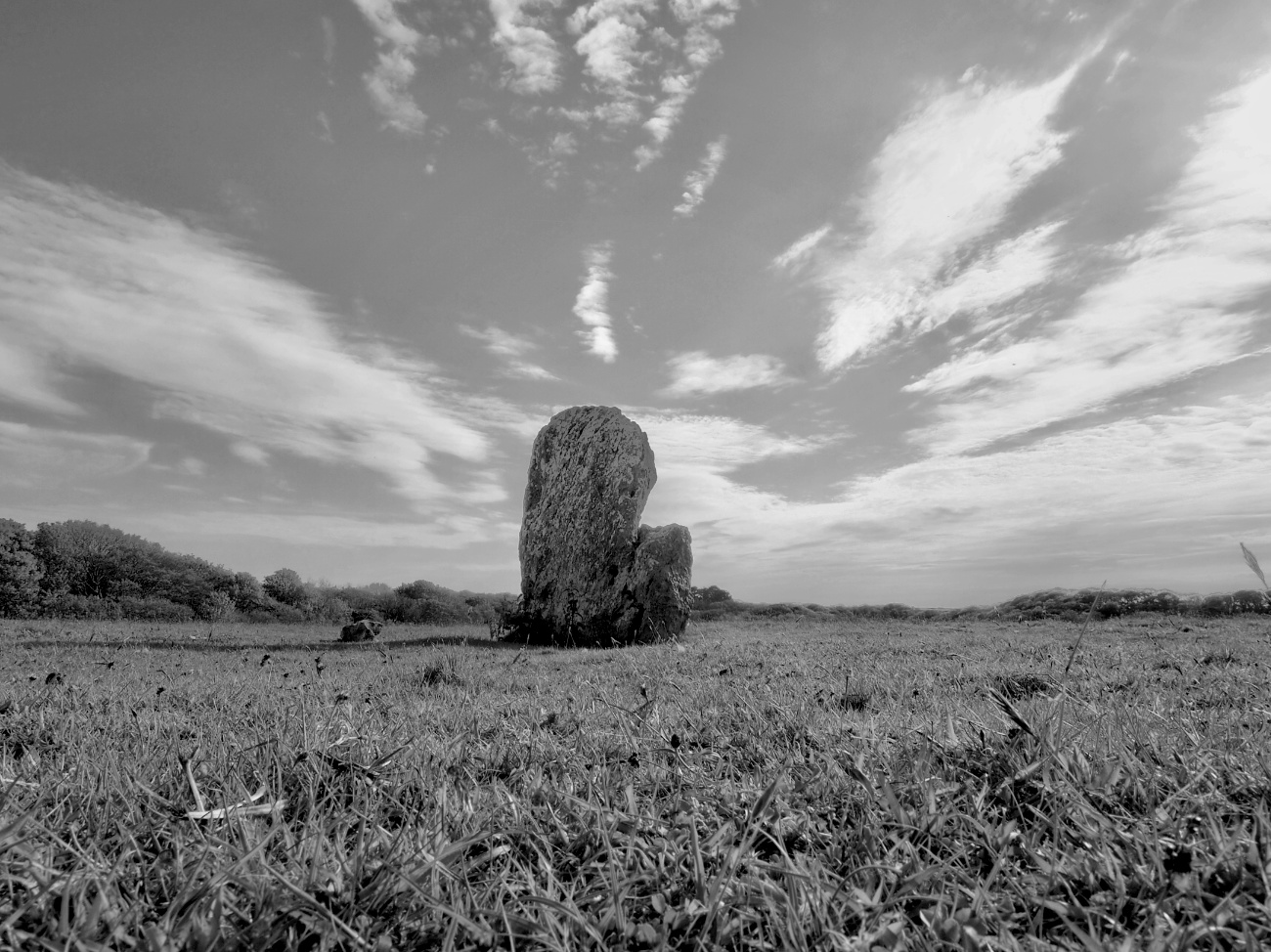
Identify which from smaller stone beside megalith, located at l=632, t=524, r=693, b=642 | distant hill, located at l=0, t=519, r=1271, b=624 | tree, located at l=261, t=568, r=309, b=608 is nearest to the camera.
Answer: smaller stone beside megalith, located at l=632, t=524, r=693, b=642

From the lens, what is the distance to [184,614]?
30.3 meters

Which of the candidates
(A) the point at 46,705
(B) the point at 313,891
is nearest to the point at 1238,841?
(B) the point at 313,891

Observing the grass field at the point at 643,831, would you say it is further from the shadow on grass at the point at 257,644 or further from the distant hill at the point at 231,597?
the distant hill at the point at 231,597

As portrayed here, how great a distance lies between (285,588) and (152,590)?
609cm

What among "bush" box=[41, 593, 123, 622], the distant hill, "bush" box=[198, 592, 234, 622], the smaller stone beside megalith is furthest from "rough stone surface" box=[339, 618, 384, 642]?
"bush" box=[41, 593, 123, 622]

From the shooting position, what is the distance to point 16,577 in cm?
2959

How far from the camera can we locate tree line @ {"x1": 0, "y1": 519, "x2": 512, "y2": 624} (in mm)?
29875

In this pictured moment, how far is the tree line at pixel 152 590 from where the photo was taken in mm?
29875

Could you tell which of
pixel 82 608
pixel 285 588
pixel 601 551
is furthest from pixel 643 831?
pixel 285 588

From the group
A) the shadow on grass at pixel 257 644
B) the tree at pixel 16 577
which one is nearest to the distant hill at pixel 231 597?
the tree at pixel 16 577

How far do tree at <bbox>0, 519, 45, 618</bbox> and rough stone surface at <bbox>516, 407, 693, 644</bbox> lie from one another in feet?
77.0

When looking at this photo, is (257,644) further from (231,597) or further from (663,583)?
(231,597)

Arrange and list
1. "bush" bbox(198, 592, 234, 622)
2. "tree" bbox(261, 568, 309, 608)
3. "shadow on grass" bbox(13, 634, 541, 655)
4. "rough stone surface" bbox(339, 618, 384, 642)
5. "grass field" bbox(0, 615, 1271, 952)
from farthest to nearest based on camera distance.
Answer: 1. "tree" bbox(261, 568, 309, 608)
2. "bush" bbox(198, 592, 234, 622)
3. "rough stone surface" bbox(339, 618, 384, 642)
4. "shadow on grass" bbox(13, 634, 541, 655)
5. "grass field" bbox(0, 615, 1271, 952)

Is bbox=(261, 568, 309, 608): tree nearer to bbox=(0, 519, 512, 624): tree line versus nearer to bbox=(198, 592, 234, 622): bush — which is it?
bbox=(0, 519, 512, 624): tree line
